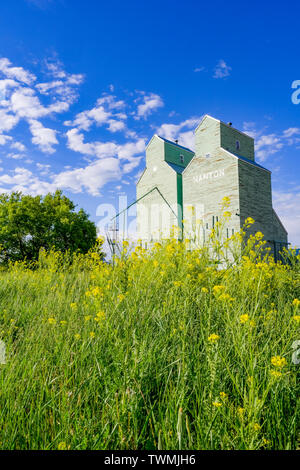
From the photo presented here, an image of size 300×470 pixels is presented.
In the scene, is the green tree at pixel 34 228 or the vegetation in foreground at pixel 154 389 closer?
the vegetation in foreground at pixel 154 389

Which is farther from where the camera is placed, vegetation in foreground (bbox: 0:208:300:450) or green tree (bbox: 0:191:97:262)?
green tree (bbox: 0:191:97:262)

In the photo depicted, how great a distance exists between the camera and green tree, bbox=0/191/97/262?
18250 millimetres

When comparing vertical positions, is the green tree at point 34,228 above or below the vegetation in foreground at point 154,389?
above

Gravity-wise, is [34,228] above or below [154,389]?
above

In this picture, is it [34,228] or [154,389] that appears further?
[34,228]

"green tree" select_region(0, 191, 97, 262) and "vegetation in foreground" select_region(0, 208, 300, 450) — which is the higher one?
"green tree" select_region(0, 191, 97, 262)

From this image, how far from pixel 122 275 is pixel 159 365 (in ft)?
3.89

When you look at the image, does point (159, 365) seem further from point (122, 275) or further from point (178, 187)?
point (178, 187)

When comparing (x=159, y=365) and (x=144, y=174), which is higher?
(x=144, y=174)

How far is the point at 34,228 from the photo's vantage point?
61.3 ft

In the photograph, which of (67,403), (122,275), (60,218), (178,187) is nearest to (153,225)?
(178,187)

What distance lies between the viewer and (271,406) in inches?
64.5

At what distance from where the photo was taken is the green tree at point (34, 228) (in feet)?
59.9
